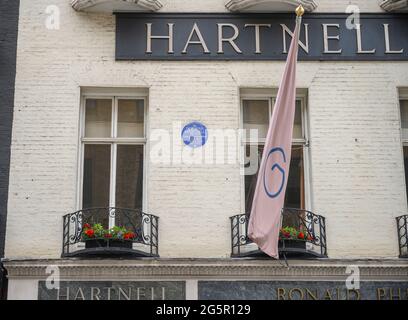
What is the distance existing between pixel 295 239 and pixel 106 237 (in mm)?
3071

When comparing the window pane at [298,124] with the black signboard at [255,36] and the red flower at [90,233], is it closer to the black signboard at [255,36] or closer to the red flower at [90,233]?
the black signboard at [255,36]

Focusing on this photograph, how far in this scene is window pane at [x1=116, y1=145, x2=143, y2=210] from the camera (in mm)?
13891

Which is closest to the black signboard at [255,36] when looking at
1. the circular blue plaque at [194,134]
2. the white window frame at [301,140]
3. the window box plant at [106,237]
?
the white window frame at [301,140]

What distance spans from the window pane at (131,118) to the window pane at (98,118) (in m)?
0.20

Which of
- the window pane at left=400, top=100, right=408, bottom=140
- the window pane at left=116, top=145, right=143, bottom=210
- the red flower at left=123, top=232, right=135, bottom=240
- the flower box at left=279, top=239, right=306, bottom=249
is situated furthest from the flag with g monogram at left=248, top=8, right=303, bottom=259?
the window pane at left=400, top=100, right=408, bottom=140

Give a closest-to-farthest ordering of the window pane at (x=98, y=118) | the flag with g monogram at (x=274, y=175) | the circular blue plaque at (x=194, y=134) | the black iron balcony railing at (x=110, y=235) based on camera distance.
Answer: the flag with g monogram at (x=274, y=175), the black iron balcony railing at (x=110, y=235), the circular blue plaque at (x=194, y=134), the window pane at (x=98, y=118)

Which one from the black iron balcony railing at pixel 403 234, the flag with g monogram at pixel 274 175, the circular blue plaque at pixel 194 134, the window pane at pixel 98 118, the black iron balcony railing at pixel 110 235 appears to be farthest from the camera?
the window pane at pixel 98 118

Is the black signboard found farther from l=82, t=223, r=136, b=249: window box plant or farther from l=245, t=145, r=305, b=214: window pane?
l=82, t=223, r=136, b=249: window box plant

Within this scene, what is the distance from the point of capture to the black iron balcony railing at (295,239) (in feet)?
42.9

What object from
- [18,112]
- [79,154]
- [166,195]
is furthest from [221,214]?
[18,112]

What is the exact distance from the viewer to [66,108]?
45.8ft

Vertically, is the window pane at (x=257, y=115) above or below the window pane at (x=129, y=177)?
above

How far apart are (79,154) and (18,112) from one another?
127 centimetres
